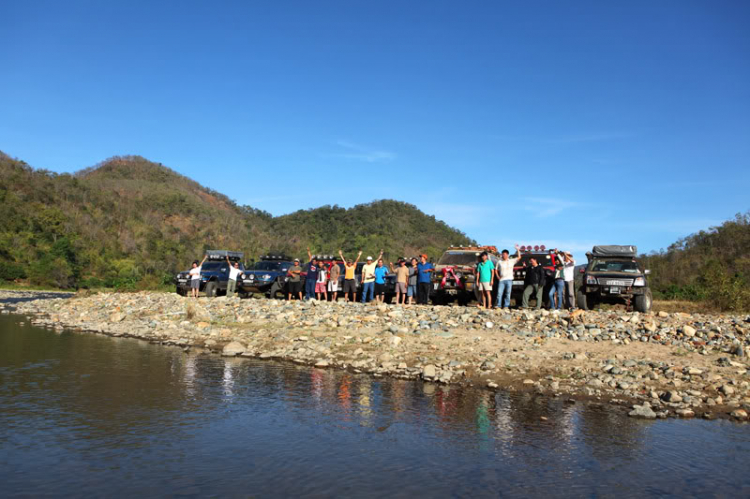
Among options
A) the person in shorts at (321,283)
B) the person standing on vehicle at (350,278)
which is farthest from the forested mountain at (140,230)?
the person standing on vehicle at (350,278)

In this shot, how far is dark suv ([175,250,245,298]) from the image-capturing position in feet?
76.0

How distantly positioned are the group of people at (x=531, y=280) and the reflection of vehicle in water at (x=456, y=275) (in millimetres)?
1411

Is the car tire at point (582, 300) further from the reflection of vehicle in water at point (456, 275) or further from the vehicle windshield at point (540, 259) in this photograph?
the reflection of vehicle in water at point (456, 275)

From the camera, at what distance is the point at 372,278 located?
19156 mm

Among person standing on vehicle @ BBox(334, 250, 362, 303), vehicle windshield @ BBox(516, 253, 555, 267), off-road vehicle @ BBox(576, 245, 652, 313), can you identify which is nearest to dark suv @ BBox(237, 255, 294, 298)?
person standing on vehicle @ BBox(334, 250, 362, 303)

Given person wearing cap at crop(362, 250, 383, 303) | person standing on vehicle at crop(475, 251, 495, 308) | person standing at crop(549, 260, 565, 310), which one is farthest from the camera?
person wearing cap at crop(362, 250, 383, 303)

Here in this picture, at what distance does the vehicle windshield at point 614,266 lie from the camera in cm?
1694

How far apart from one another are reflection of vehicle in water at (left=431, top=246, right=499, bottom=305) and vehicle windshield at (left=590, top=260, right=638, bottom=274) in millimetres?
3259

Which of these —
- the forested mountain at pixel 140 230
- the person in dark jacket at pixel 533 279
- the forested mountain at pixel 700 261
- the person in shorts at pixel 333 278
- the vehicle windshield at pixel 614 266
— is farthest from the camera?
the forested mountain at pixel 140 230

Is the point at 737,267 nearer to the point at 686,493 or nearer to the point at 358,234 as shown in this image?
the point at 686,493

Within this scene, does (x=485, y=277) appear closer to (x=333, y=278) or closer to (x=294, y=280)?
(x=333, y=278)

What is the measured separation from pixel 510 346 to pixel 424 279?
6.70 m

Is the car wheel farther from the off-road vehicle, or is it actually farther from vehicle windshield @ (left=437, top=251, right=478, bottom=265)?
the off-road vehicle

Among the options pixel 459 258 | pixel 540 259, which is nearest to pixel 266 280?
pixel 459 258
